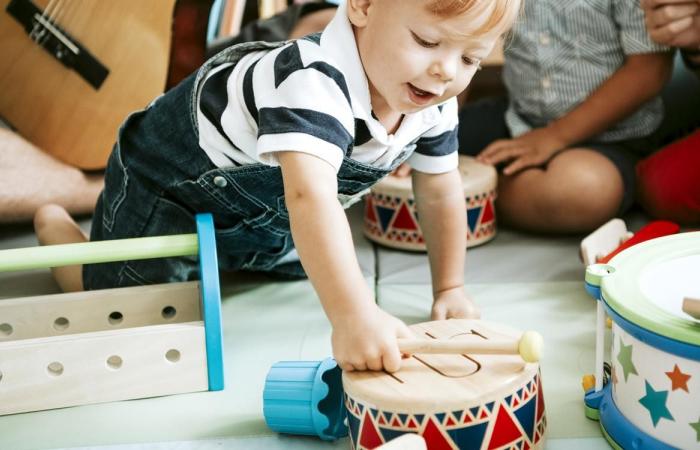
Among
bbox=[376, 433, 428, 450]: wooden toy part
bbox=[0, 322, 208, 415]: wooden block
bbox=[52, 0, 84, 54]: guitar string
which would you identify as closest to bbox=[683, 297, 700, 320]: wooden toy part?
bbox=[376, 433, 428, 450]: wooden toy part

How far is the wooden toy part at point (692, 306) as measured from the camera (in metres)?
0.59

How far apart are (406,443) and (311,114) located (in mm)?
305

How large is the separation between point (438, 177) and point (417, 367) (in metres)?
0.33

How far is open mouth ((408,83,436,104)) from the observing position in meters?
0.75

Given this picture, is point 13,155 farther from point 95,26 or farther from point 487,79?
point 487,79

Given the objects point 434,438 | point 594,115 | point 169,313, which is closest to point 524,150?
point 594,115

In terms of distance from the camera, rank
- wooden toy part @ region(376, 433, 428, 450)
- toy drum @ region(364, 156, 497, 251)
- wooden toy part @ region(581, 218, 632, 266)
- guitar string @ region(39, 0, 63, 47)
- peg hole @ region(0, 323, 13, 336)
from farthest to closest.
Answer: guitar string @ region(39, 0, 63, 47) → toy drum @ region(364, 156, 497, 251) → wooden toy part @ region(581, 218, 632, 266) → peg hole @ region(0, 323, 13, 336) → wooden toy part @ region(376, 433, 428, 450)

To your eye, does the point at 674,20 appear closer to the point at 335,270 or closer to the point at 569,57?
the point at 569,57

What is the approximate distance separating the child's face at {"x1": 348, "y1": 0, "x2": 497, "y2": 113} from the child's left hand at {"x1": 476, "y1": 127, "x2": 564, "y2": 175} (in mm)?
524

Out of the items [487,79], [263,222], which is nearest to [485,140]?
[487,79]

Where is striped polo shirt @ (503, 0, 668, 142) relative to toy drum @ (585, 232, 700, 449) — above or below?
above

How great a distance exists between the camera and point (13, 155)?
4.11 feet

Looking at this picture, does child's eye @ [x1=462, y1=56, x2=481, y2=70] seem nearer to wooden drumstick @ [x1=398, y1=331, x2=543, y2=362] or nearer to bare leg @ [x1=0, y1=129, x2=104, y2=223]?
wooden drumstick @ [x1=398, y1=331, x2=543, y2=362]

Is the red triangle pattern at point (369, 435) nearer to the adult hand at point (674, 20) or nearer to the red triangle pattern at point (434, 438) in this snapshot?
the red triangle pattern at point (434, 438)
